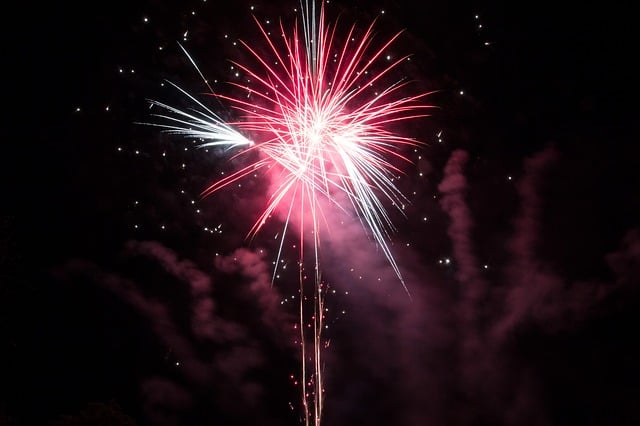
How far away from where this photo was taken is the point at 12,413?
27.7 ft

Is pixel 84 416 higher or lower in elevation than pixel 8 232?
lower

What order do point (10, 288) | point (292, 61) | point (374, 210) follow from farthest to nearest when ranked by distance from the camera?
point (10, 288) < point (374, 210) < point (292, 61)

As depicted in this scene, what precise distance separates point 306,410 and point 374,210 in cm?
366

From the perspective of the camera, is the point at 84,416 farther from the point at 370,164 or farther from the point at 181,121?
the point at 370,164

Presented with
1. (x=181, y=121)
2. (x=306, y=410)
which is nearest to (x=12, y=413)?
(x=306, y=410)

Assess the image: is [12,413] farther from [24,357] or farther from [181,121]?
[181,121]

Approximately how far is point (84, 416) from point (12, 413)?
1184 mm

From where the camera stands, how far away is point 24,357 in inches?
344

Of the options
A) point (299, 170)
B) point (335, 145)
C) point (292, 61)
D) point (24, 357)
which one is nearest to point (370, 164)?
point (335, 145)

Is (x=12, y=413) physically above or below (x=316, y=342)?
below

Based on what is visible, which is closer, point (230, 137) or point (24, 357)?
point (230, 137)

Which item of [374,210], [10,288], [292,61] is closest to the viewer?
[292,61]

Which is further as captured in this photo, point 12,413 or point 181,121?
point 12,413

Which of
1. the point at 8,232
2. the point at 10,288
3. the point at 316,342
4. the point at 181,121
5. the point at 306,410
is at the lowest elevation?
the point at 306,410
